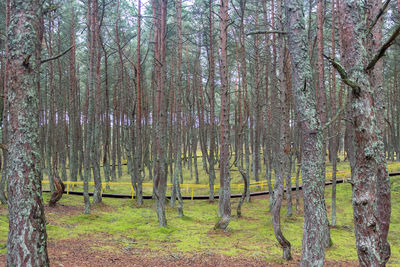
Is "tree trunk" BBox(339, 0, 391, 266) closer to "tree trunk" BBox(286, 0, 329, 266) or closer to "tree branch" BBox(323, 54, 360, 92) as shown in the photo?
"tree branch" BBox(323, 54, 360, 92)

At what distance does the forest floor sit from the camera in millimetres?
7203

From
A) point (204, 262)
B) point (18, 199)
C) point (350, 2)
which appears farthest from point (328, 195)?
point (18, 199)

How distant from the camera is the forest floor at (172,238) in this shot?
7203 mm

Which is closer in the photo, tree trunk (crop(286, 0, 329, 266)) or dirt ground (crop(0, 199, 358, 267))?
tree trunk (crop(286, 0, 329, 266))

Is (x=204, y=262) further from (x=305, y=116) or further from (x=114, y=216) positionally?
(x=114, y=216)

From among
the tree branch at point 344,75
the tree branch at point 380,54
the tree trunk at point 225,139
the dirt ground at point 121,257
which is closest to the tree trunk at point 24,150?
the dirt ground at point 121,257

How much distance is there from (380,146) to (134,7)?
1695 centimetres

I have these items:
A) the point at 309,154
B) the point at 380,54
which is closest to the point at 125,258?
the point at 309,154

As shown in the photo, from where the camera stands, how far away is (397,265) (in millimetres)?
7488

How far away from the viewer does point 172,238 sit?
9.64 metres

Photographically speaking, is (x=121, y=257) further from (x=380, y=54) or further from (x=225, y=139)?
(x=380, y=54)

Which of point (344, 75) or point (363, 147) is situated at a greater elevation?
point (344, 75)

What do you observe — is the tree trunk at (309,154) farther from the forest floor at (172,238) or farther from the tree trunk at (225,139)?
A: the tree trunk at (225,139)

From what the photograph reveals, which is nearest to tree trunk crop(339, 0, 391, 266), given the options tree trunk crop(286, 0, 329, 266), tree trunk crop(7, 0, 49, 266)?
tree trunk crop(286, 0, 329, 266)
